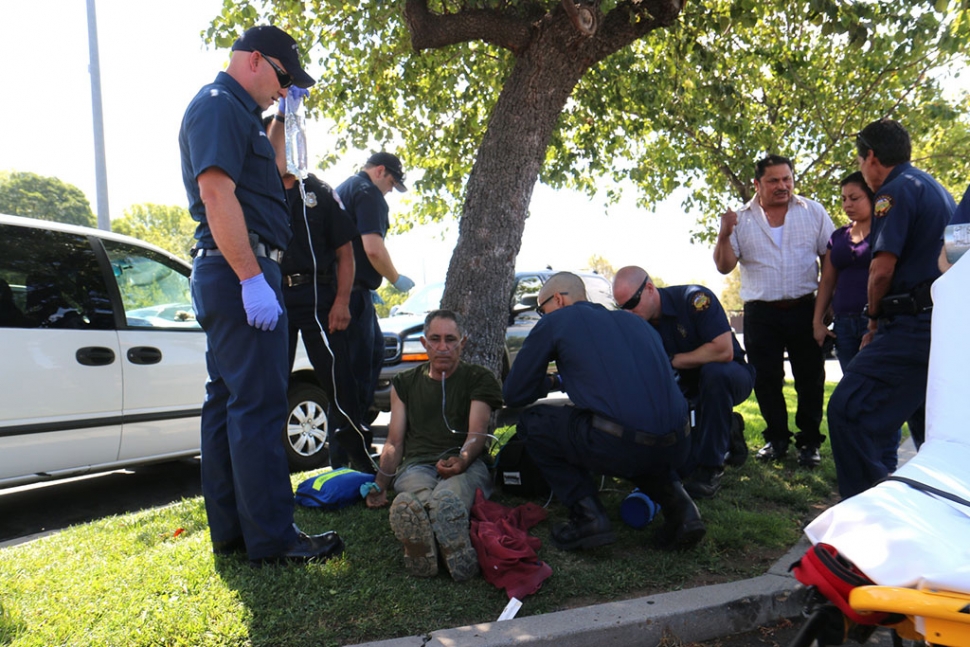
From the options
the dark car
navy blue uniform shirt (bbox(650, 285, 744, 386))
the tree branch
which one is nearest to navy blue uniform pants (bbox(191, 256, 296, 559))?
navy blue uniform shirt (bbox(650, 285, 744, 386))

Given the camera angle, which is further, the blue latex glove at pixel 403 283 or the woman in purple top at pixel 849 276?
the blue latex glove at pixel 403 283

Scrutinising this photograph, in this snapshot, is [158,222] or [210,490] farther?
[158,222]

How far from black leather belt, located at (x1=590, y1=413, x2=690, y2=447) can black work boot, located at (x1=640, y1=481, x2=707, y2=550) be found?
31cm

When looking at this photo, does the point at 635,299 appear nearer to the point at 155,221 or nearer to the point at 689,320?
the point at 689,320

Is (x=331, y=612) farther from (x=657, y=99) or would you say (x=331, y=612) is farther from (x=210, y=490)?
(x=657, y=99)

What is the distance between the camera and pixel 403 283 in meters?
5.52

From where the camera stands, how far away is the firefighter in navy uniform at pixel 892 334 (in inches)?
136

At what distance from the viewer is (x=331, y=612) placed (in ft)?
9.48

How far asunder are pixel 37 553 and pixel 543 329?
2.71 metres

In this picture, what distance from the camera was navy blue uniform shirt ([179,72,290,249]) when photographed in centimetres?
310

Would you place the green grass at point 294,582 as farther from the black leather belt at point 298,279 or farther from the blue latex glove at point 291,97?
the blue latex glove at point 291,97

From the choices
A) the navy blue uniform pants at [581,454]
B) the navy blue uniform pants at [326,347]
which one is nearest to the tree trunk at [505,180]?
the navy blue uniform pants at [326,347]

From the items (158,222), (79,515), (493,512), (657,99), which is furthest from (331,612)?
(158,222)

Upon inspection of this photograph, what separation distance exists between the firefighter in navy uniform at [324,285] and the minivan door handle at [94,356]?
46.3 inches
